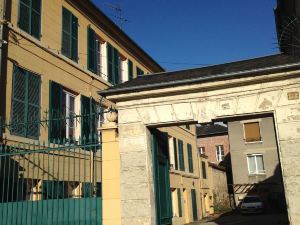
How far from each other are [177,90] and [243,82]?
104 cm

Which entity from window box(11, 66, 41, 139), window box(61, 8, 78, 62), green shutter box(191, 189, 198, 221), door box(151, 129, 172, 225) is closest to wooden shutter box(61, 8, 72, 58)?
window box(61, 8, 78, 62)

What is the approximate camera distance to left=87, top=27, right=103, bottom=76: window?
13789mm

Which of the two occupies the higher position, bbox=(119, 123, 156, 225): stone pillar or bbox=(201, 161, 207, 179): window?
bbox=(201, 161, 207, 179): window

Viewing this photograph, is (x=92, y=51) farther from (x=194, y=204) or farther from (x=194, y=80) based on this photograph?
(x=194, y=204)

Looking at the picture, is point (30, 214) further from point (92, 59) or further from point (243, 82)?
point (92, 59)

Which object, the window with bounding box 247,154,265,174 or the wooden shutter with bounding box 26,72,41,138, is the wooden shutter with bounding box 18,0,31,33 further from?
the window with bounding box 247,154,265,174

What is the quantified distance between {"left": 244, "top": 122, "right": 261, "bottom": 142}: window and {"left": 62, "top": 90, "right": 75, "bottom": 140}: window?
2179 centimetres

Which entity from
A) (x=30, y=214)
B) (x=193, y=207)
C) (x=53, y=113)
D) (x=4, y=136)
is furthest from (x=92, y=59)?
Result: (x=193, y=207)

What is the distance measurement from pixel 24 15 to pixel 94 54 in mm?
3708

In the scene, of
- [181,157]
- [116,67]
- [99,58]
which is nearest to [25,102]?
[99,58]

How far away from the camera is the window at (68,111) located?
11680 mm

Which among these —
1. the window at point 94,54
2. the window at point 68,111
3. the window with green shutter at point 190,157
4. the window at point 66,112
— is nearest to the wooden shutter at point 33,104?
the window at point 66,112

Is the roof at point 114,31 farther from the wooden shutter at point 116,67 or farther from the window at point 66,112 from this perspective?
the window at point 66,112

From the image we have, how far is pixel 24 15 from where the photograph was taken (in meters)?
10.8
